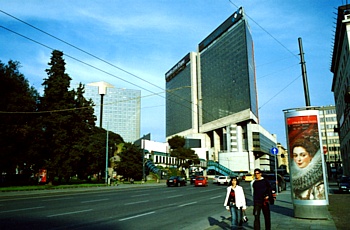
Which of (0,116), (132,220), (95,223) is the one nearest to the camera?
(95,223)

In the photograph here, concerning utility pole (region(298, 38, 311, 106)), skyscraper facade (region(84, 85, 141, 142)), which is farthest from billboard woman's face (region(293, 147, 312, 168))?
skyscraper facade (region(84, 85, 141, 142))

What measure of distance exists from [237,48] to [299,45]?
9483 centimetres

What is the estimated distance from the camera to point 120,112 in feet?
502

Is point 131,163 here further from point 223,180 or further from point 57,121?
point 57,121

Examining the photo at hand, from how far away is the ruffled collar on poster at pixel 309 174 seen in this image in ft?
34.4

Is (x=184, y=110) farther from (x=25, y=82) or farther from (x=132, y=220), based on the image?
(x=132, y=220)

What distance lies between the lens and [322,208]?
33.6 ft

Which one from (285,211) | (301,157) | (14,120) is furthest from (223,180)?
(301,157)

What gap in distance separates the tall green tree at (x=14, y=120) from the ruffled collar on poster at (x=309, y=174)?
3185 centimetres

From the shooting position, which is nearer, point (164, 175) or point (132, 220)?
point (132, 220)

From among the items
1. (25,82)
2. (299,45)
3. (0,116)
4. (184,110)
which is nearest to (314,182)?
(299,45)

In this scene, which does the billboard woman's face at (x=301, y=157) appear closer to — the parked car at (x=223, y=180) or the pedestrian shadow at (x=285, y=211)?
the pedestrian shadow at (x=285, y=211)

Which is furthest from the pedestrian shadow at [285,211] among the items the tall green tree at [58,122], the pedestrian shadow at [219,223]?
the tall green tree at [58,122]

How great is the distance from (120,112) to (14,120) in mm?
118648
